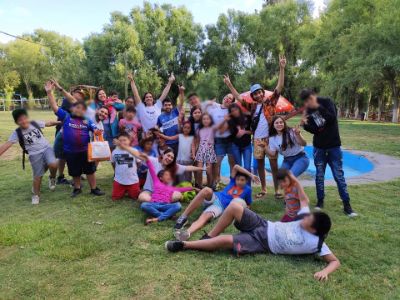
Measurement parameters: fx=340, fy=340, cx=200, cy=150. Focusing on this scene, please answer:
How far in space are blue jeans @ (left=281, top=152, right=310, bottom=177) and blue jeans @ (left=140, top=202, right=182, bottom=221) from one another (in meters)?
1.71

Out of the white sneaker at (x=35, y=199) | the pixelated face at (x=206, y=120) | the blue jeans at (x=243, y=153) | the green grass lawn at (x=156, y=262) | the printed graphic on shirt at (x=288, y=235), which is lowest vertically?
the white sneaker at (x=35, y=199)

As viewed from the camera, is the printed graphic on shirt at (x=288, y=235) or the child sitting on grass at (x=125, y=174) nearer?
the printed graphic on shirt at (x=288, y=235)

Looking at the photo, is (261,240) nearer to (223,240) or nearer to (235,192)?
(223,240)

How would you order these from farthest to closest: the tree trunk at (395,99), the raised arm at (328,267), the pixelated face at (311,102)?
the tree trunk at (395,99), the pixelated face at (311,102), the raised arm at (328,267)

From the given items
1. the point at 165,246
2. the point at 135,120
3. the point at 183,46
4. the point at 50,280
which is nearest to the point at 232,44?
the point at 183,46

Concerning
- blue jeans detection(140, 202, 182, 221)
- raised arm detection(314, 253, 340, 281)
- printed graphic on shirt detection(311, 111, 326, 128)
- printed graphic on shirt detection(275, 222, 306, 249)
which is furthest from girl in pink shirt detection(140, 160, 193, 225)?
printed graphic on shirt detection(311, 111, 326, 128)

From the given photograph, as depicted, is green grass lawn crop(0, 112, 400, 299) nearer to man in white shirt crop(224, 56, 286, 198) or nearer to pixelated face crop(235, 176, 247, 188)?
pixelated face crop(235, 176, 247, 188)

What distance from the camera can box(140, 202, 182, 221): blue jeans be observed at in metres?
4.74

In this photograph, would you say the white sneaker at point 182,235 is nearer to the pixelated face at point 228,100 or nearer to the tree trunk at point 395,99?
the pixelated face at point 228,100

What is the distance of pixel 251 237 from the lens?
368 cm

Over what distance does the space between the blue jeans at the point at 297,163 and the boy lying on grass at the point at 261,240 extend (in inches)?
57.2

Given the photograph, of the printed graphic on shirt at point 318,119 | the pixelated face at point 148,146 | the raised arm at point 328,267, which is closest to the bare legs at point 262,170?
the printed graphic on shirt at point 318,119

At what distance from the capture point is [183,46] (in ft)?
28.3

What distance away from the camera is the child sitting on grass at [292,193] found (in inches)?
131
